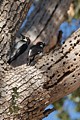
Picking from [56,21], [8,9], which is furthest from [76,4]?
[8,9]

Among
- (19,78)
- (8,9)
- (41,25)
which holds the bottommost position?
(19,78)

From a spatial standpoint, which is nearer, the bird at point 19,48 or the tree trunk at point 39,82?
the tree trunk at point 39,82

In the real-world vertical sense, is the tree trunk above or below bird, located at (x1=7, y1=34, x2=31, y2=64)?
below

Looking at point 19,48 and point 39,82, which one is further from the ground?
point 19,48

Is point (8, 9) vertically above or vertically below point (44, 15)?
below

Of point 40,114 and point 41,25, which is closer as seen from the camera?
point 40,114

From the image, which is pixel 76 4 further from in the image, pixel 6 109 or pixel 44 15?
pixel 6 109

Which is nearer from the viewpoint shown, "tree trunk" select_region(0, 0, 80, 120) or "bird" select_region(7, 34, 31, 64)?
"tree trunk" select_region(0, 0, 80, 120)

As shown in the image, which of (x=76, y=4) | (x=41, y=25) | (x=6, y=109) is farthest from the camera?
(x=76, y=4)

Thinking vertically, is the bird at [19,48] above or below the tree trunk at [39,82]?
above

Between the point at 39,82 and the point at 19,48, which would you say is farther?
the point at 19,48

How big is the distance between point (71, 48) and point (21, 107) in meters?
0.37

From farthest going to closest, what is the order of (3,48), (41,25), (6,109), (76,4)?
1. (76,4)
2. (41,25)
3. (3,48)
4. (6,109)

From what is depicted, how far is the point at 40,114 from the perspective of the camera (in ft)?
6.93
